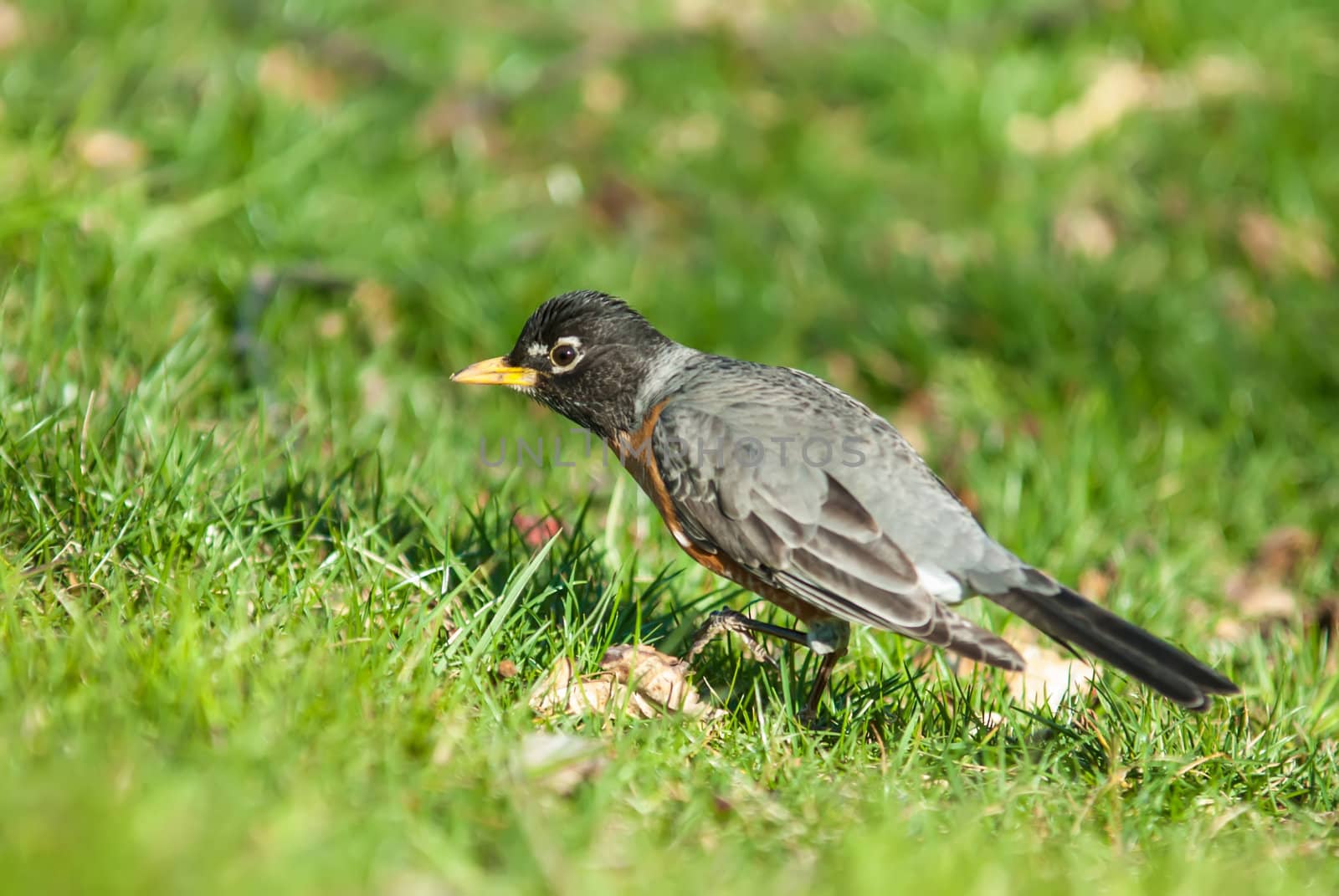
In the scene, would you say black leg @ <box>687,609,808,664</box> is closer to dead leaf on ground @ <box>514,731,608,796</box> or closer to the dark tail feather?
the dark tail feather

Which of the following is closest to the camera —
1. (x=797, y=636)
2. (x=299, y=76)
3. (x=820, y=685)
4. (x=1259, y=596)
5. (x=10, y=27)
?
(x=820, y=685)

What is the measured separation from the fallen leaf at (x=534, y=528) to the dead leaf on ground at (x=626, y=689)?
2.60ft

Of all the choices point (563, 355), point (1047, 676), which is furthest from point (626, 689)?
point (1047, 676)

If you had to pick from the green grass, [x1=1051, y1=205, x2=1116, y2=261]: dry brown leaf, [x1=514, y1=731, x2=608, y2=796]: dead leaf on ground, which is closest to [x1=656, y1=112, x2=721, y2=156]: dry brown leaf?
the green grass

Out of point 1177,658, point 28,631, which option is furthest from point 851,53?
point 28,631

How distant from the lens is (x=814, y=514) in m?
4.05

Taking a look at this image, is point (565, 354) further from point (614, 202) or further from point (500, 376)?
point (614, 202)

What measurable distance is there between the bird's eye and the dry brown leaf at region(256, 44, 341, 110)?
11.5 ft

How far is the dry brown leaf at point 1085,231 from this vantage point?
8.24 meters

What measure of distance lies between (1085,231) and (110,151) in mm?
5686

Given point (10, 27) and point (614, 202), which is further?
point (614, 202)

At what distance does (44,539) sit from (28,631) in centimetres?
54

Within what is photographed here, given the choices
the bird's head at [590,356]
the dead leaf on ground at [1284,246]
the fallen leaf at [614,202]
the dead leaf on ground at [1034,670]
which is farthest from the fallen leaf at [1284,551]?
the fallen leaf at [614,202]

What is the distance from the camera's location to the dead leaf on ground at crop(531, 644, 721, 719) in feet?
11.8
